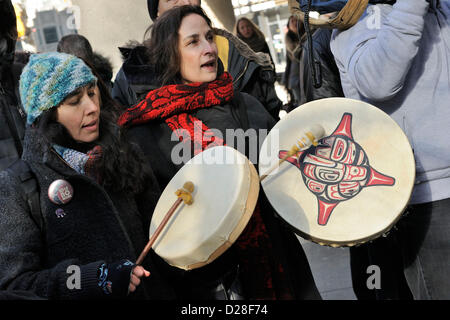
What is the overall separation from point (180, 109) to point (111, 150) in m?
0.45

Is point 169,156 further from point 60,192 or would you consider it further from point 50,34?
point 50,34

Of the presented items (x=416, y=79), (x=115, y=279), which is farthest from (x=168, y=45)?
(x=115, y=279)

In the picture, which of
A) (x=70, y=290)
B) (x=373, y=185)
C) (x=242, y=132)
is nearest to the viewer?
(x=70, y=290)

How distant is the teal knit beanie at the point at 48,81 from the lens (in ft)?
5.95

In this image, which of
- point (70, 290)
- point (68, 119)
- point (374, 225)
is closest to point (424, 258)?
point (374, 225)

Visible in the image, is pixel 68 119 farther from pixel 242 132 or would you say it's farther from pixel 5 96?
pixel 5 96

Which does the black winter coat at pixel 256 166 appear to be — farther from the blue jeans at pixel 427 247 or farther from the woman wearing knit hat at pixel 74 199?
the blue jeans at pixel 427 247

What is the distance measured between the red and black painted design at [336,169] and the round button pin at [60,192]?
0.76 meters

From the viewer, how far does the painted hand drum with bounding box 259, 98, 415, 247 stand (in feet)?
5.80

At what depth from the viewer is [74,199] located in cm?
172

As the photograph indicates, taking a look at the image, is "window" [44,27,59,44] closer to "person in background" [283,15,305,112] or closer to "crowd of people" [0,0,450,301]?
"person in background" [283,15,305,112]

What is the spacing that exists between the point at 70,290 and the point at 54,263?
0.15 metres

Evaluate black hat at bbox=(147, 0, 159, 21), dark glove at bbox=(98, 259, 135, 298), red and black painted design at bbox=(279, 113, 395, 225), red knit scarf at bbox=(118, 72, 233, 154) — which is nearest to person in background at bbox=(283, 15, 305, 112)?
black hat at bbox=(147, 0, 159, 21)

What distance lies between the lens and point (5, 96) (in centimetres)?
263
